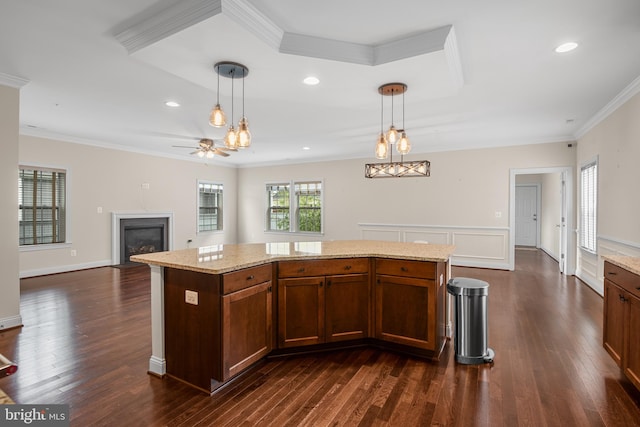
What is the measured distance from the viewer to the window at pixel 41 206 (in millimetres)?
5637

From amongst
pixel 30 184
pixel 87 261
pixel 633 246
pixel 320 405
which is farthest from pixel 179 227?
pixel 633 246

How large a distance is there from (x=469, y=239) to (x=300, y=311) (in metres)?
5.24

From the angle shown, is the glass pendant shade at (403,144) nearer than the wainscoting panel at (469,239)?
Yes

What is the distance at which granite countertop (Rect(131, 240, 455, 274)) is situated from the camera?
2.30 meters

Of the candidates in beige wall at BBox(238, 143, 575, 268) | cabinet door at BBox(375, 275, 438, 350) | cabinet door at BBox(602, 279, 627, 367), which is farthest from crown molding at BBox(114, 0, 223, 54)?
beige wall at BBox(238, 143, 575, 268)

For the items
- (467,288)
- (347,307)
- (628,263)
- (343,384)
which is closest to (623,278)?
(628,263)

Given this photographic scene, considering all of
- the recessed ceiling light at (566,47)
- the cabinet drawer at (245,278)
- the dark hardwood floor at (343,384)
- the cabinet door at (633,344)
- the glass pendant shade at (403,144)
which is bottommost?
the dark hardwood floor at (343,384)

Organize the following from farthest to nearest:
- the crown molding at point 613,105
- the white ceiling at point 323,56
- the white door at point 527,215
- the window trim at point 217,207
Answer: the white door at point 527,215 < the window trim at point 217,207 < the crown molding at point 613,105 < the white ceiling at point 323,56

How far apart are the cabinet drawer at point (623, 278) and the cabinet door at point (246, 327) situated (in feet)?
8.29

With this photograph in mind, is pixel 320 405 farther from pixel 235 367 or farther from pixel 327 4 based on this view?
pixel 327 4

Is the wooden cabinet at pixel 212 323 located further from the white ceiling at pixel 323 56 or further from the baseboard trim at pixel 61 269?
the baseboard trim at pixel 61 269

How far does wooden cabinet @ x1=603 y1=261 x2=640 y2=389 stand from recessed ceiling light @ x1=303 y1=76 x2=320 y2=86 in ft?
9.39

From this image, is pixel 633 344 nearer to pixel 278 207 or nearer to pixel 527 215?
pixel 278 207

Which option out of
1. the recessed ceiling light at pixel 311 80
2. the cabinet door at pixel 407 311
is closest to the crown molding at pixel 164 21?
the recessed ceiling light at pixel 311 80
